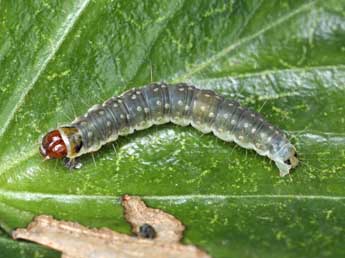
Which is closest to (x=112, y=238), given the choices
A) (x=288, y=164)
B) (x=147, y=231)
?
(x=147, y=231)

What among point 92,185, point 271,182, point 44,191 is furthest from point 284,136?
point 44,191

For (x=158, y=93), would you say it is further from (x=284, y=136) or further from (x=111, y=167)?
(x=284, y=136)

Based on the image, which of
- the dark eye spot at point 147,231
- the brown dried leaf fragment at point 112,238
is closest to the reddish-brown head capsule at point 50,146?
the brown dried leaf fragment at point 112,238

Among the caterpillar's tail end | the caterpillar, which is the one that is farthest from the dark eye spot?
the caterpillar's tail end

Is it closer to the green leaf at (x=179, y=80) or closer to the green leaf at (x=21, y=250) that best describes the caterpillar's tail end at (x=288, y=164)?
the green leaf at (x=179, y=80)

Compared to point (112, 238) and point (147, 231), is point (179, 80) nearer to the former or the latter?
point (147, 231)

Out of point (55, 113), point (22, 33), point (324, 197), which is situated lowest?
point (324, 197)
